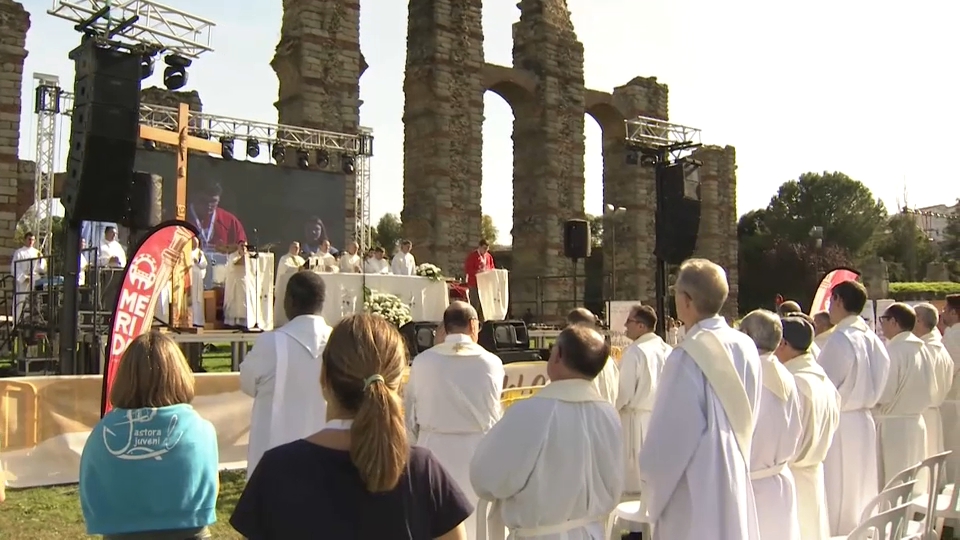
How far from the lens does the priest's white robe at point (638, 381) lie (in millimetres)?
7270

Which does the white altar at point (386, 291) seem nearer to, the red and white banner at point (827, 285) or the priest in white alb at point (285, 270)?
the priest in white alb at point (285, 270)

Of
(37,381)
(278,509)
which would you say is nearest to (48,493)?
(37,381)

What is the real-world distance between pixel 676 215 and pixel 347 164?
945cm

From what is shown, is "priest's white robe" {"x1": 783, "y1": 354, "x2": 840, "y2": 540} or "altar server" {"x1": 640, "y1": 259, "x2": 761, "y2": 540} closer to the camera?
"altar server" {"x1": 640, "y1": 259, "x2": 761, "y2": 540}

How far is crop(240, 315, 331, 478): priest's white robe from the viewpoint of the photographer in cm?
510

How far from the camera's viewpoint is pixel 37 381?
8508 millimetres

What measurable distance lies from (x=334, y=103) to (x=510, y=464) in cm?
1899

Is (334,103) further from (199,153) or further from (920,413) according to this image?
(920,413)

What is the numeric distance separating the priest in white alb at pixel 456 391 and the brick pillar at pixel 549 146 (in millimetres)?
20973

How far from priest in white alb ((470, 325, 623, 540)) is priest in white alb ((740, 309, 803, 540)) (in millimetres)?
1264

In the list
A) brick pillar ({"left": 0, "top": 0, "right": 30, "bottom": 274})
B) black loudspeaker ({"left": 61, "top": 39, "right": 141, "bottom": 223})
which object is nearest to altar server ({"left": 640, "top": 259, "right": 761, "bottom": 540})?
black loudspeaker ({"left": 61, "top": 39, "right": 141, "bottom": 223})

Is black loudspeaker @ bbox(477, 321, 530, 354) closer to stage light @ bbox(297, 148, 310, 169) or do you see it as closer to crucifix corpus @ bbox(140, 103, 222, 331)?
crucifix corpus @ bbox(140, 103, 222, 331)

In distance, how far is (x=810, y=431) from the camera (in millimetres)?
4820

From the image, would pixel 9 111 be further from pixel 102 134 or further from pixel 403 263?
pixel 102 134
